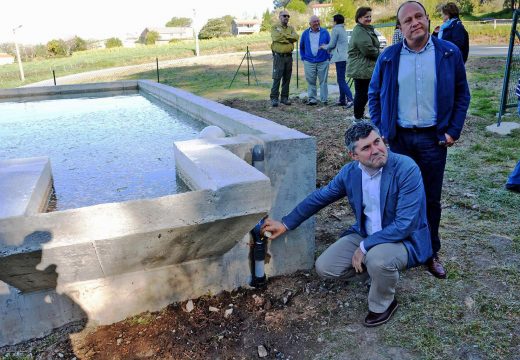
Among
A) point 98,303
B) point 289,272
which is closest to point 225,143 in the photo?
point 289,272

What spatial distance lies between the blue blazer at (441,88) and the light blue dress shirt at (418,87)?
29 mm

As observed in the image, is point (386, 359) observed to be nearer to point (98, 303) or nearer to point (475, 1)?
point (98, 303)

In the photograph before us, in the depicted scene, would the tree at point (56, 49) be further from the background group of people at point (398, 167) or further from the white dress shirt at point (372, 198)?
the white dress shirt at point (372, 198)

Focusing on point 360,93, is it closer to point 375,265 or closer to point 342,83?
point 342,83

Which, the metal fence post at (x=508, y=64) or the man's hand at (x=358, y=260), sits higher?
the metal fence post at (x=508, y=64)

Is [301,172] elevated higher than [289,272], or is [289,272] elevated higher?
[301,172]

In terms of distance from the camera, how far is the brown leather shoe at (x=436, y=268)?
3.51 meters

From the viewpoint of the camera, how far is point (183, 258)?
10.4 feet

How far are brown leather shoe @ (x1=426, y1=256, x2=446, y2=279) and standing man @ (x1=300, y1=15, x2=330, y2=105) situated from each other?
6.58 meters

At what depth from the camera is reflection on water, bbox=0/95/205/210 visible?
11.5 ft

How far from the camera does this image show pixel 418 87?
3285mm

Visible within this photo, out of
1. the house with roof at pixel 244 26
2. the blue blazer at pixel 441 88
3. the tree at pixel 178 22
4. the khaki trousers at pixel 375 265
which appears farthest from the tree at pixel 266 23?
the khaki trousers at pixel 375 265

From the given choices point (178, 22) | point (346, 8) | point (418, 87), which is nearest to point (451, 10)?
point (418, 87)

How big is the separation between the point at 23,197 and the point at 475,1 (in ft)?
161
